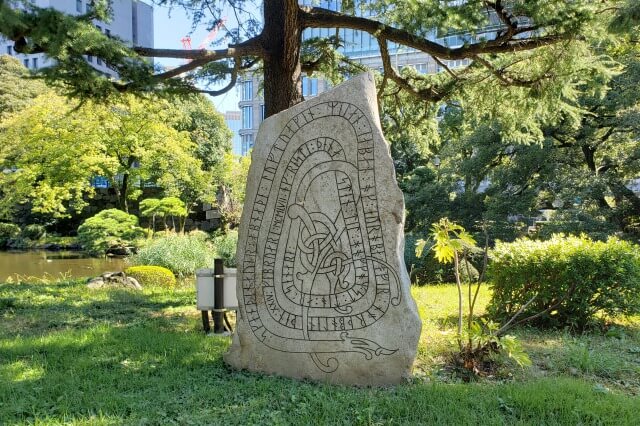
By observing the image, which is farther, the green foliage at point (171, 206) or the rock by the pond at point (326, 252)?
A: the green foliage at point (171, 206)

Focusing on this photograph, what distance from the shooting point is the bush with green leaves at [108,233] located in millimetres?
18844

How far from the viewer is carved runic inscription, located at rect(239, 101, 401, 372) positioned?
3768 millimetres

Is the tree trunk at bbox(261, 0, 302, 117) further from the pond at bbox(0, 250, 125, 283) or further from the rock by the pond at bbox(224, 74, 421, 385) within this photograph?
the pond at bbox(0, 250, 125, 283)

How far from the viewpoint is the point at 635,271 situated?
17.5ft

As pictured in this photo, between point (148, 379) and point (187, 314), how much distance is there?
2.81 meters

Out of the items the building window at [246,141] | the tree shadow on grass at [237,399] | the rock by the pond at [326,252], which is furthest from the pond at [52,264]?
the building window at [246,141]

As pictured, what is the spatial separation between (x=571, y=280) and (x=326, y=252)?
3.01m

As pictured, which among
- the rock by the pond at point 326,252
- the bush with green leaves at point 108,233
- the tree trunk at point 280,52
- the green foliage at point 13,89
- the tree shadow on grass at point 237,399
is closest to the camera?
the tree shadow on grass at point 237,399

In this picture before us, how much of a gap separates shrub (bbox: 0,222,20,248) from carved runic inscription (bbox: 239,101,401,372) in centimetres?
2282

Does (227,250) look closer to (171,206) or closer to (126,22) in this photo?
(171,206)

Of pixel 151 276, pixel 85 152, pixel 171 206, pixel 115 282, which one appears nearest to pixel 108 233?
pixel 171 206

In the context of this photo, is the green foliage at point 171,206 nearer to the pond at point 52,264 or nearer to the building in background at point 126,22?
the pond at point 52,264

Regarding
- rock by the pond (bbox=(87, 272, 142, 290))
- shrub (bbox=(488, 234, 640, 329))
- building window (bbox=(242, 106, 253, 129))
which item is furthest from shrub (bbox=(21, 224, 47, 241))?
building window (bbox=(242, 106, 253, 129))

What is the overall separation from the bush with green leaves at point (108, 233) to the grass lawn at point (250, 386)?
13.9m
